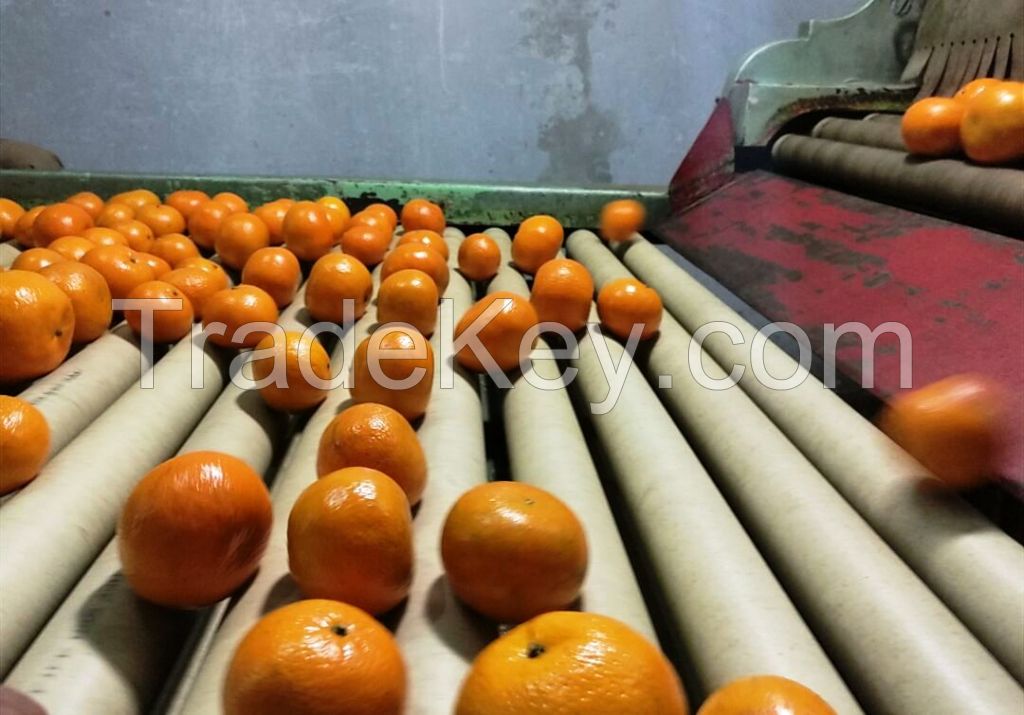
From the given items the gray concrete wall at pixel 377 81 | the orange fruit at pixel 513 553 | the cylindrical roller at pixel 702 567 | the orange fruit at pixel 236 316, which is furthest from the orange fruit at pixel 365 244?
the gray concrete wall at pixel 377 81

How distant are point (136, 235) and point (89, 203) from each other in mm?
320

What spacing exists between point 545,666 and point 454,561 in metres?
0.19

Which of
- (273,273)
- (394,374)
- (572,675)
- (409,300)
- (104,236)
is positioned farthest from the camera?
(104,236)

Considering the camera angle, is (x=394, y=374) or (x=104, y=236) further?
(x=104, y=236)

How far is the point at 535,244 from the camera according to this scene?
65.6 inches

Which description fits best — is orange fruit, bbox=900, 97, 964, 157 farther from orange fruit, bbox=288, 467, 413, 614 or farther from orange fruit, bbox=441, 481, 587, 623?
orange fruit, bbox=288, 467, 413, 614

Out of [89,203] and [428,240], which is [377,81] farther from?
[428,240]

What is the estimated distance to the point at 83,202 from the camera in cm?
180

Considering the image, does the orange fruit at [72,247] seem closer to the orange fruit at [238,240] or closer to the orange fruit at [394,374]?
the orange fruit at [238,240]

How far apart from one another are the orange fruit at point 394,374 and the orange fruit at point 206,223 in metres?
0.88

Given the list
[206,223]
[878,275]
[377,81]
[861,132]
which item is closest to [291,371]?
[206,223]

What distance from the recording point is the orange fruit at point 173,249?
5.02ft

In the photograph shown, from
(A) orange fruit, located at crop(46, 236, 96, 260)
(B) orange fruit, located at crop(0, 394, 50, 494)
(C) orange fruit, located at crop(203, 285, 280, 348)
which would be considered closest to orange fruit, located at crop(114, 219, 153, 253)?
(A) orange fruit, located at crop(46, 236, 96, 260)

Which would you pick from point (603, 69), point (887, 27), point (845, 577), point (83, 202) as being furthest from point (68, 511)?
point (603, 69)
